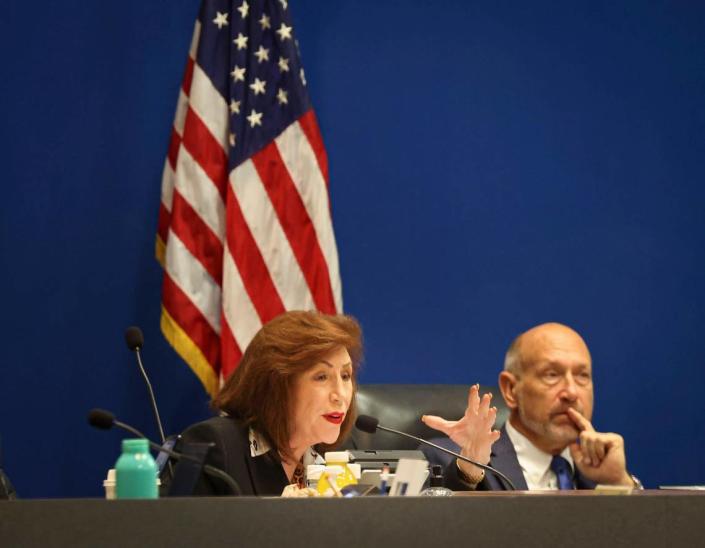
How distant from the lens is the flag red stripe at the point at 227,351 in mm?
3758

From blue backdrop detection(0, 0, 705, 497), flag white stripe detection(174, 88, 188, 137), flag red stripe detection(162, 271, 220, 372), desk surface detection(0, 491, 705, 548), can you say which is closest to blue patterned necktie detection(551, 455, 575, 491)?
blue backdrop detection(0, 0, 705, 497)

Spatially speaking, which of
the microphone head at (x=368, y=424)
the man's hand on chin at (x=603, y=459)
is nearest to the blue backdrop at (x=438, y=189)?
the man's hand on chin at (x=603, y=459)

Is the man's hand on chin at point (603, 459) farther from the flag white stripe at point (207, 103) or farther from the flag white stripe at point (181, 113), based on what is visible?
the flag white stripe at point (181, 113)

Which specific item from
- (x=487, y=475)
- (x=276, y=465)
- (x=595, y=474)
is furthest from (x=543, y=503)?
(x=595, y=474)

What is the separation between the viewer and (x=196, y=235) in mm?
3879

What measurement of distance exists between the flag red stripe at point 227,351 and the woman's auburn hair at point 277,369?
2.67 feet

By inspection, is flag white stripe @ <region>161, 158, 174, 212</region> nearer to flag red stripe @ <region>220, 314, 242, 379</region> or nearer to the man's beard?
flag red stripe @ <region>220, 314, 242, 379</region>

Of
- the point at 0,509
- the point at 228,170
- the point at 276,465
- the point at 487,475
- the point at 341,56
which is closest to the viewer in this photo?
the point at 0,509

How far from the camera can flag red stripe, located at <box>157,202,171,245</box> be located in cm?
393

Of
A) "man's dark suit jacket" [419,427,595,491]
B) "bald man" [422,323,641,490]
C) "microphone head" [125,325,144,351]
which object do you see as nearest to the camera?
"microphone head" [125,325,144,351]

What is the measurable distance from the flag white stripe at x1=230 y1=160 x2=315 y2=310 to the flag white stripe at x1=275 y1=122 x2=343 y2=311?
11 centimetres

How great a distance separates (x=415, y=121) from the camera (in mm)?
4285

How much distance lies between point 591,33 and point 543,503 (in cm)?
323

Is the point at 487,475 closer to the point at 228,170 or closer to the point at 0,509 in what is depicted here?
the point at 228,170
